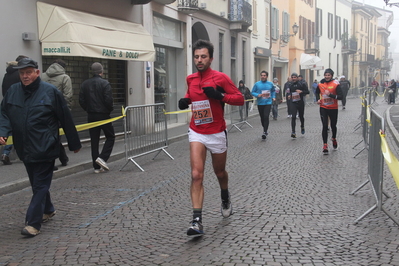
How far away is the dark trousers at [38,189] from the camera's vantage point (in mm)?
5371

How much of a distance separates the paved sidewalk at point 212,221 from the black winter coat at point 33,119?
2.82 feet

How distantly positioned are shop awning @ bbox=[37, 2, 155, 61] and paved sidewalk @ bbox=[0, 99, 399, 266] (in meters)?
3.43

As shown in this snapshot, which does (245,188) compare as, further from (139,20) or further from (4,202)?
(139,20)

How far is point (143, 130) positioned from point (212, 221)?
4927 mm

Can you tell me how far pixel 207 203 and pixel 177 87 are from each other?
14944 millimetres

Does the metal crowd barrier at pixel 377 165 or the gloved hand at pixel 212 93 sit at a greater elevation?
the gloved hand at pixel 212 93

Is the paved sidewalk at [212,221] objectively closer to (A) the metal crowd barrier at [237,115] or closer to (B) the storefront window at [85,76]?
(B) the storefront window at [85,76]

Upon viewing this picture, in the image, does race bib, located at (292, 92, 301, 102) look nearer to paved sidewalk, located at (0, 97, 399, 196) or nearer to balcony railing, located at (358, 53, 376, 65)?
paved sidewalk, located at (0, 97, 399, 196)

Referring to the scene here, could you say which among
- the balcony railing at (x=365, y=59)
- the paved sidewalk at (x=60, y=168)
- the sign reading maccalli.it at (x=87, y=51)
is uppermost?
the balcony railing at (x=365, y=59)

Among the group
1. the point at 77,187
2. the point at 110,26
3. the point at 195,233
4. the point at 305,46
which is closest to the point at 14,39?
the point at 110,26

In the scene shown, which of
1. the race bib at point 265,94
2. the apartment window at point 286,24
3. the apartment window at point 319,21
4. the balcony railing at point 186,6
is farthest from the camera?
the apartment window at point 319,21

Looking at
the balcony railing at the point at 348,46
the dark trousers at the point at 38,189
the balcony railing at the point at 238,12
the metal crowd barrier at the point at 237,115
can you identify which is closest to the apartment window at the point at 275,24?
the balcony railing at the point at 238,12

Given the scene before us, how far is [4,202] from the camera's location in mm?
7188

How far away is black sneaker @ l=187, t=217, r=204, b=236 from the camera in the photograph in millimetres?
4926
